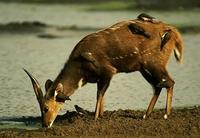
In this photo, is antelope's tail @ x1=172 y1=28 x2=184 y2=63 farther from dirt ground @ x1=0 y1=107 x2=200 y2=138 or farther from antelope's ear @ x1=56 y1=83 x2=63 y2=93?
antelope's ear @ x1=56 y1=83 x2=63 y2=93

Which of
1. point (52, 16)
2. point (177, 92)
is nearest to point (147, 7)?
point (52, 16)

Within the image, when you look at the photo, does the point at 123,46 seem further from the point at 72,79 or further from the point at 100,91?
the point at 72,79

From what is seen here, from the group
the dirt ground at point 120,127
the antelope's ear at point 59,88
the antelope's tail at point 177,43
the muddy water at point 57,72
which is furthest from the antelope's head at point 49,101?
the antelope's tail at point 177,43

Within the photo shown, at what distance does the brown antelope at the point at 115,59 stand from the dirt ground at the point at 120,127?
29cm

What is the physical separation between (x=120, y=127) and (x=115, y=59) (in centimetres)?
132

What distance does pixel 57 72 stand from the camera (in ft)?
65.3

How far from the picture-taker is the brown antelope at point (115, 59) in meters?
13.6

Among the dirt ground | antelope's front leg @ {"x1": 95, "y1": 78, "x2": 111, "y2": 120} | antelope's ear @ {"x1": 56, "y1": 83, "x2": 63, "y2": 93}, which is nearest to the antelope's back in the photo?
antelope's front leg @ {"x1": 95, "y1": 78, "x2": 111, "y2": 120}

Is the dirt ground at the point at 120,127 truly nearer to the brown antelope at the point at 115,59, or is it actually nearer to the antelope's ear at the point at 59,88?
the brown antelope at the point at 115,59

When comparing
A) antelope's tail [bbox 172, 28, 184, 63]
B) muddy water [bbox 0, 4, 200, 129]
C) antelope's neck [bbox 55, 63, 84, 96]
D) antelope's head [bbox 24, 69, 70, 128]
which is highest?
antelope's tail [bbox 172, 28, 184, 63]

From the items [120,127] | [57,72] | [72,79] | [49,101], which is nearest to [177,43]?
[72,79]

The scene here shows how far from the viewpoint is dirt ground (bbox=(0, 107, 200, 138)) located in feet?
41.9

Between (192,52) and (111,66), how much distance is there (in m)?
10.3

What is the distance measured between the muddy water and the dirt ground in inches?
68.5
